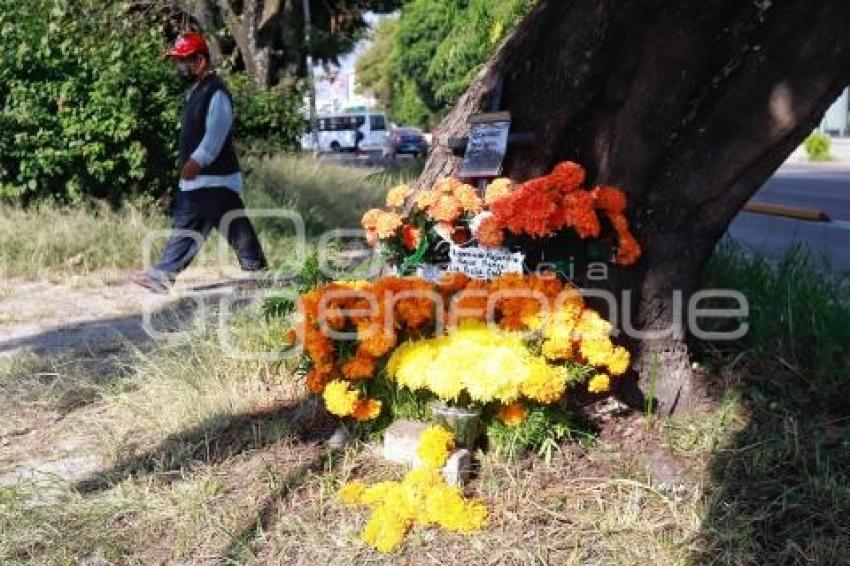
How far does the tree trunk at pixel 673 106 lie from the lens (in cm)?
373

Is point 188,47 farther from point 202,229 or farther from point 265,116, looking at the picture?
point 265,116

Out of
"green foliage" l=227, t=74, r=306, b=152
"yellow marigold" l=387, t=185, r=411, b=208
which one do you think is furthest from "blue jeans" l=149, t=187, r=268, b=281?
"green foliage" l=227, t=74, r=306, b=152

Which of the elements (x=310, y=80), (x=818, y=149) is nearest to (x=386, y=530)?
(x=310, y=80)

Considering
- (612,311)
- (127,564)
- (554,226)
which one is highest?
(554,226)

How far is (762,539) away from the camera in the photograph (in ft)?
10.2

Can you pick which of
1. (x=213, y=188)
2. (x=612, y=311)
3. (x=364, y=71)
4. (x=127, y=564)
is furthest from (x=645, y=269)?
(x=364, y=71)

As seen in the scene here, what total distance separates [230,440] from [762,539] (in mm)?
2081

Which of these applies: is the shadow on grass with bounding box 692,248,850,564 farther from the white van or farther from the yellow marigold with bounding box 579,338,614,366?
the white van

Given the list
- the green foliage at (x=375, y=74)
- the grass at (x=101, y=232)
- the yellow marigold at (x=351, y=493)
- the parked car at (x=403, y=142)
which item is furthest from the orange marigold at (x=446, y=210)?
the green foliage at (x=375, y=74)

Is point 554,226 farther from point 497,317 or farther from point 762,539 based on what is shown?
point 762,539

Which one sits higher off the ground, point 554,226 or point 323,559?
point 554,226

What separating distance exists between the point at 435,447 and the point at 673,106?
1592 mm

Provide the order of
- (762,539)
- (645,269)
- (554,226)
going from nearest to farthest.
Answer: (762,539), (554,226), (645,269)

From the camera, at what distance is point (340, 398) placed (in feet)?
12.3
